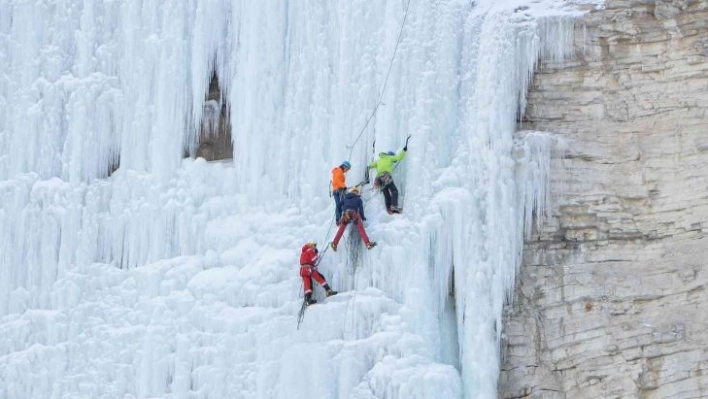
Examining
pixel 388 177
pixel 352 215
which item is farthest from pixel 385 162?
pixel 352 215

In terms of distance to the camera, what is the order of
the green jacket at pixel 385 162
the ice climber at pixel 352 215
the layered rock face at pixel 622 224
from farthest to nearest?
the green jacket at pixel 385 162 → the ice climber at pixel 352 215 → the layered rock face at pixel 622 224

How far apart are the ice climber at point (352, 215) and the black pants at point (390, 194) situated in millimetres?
313

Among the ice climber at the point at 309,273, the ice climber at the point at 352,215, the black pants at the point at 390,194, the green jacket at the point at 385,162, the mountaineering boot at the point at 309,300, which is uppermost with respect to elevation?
the green jacket at the point at 385,162

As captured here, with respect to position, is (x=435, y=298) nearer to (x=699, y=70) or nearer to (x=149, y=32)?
(x=699, y=70)

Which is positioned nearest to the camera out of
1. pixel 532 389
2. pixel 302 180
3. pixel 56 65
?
pixel 532 389

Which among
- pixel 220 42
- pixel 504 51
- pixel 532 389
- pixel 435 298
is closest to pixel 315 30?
pixel 220 42

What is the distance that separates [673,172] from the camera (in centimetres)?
1647

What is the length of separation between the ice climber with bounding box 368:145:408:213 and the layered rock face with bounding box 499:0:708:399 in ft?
5.02

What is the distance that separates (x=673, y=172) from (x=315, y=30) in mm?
4622

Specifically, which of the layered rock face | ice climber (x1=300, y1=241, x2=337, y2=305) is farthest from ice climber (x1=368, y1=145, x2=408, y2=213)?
the layered rock face

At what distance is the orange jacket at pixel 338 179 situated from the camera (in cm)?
1686

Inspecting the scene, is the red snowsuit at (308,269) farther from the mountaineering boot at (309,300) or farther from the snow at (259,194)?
the snow at (259,194)

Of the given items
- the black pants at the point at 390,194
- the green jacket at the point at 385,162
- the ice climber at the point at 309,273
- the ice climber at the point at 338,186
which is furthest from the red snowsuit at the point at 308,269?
the green jacket at the point at 385,162

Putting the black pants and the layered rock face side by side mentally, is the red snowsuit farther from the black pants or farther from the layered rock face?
the layered rock face
